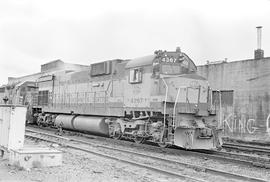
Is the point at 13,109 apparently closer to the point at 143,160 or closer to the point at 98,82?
the point at 143,160

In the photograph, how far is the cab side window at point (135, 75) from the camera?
1248cm

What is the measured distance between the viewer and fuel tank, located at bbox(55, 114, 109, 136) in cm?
1481

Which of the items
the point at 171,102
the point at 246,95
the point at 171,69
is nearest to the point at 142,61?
the point at 171,69

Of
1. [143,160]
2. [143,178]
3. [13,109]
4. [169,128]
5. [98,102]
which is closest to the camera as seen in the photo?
[143,178]

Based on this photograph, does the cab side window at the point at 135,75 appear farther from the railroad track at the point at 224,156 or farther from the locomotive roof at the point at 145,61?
the railroad track at the point at 224,156

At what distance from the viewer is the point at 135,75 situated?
12.7 metres

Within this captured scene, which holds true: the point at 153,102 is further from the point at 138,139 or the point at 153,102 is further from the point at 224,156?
the point at 224,156

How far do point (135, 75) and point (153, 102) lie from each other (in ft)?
4.99

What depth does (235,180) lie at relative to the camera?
720cm

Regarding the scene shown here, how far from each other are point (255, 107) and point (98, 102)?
8839mm

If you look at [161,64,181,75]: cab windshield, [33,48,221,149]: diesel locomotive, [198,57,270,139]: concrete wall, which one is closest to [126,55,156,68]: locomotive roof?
[33,48,221,149]: diesel locomotive

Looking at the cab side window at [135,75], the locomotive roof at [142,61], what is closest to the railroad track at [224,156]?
the cab side window at [135,75]

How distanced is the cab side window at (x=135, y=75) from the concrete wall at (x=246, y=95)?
6.65 metres

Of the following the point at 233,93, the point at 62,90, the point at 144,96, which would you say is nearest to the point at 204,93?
the point at 144,96
